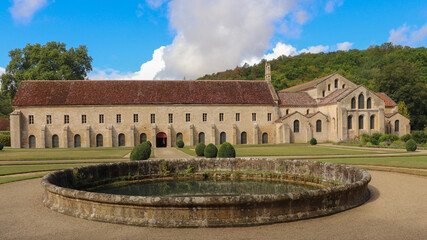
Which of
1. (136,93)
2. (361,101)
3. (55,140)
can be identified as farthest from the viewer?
(361,101)

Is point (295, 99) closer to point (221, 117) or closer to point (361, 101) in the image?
point (361, 101)

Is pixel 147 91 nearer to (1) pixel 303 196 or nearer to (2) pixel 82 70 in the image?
(2) pixel 82 70

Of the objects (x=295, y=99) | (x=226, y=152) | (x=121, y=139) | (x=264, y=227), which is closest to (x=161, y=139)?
(x=121, y=139)

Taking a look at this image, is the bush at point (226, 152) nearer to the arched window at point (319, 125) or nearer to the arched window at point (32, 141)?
the arched window at point (319, 125)

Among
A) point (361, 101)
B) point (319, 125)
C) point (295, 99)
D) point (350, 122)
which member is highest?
point (295, 99)

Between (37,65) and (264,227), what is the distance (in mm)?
53045

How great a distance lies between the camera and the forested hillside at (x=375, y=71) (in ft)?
176

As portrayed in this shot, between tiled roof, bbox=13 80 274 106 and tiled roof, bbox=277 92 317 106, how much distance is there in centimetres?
268

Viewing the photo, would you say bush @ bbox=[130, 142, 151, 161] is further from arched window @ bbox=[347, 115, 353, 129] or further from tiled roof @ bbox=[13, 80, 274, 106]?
arched window @ bbox=[347, 115, 353, 129]

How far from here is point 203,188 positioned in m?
13.0

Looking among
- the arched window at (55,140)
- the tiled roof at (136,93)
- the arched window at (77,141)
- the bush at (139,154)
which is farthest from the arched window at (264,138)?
the arched window at (55,140)

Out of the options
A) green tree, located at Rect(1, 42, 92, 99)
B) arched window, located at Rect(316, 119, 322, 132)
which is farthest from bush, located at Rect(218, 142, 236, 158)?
green tree, located at Rect(1, 42, 92, 99)

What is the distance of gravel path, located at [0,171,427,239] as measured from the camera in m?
6.70

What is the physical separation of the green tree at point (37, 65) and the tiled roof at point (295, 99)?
3635 centimetres
